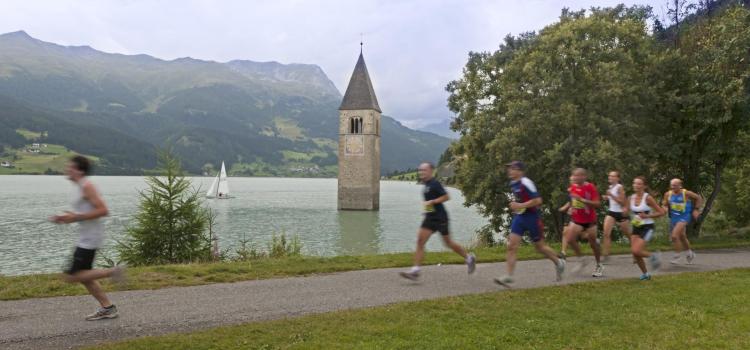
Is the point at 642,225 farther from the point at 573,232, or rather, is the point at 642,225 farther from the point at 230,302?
the point at 230,302

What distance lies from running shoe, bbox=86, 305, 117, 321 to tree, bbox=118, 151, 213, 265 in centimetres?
952

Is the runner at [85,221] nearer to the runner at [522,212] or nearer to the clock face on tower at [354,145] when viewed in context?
the runner at [522,212]

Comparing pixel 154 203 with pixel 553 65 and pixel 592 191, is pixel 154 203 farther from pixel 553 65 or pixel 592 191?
pixel 553 65

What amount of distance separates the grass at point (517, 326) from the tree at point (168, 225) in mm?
10907

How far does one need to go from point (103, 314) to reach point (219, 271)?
3.95 metres

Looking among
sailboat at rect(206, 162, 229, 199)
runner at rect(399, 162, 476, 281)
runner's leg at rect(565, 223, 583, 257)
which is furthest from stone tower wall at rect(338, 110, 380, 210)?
runner at rect(399, 162, 476, 281)

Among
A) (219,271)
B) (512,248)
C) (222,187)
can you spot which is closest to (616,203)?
(512,248)

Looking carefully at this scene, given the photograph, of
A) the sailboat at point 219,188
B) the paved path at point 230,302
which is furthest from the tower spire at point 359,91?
the paved path at point 230,302

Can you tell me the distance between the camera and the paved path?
22.1 feet

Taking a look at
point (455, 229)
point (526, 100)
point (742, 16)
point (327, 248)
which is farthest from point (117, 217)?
point (742, 16)

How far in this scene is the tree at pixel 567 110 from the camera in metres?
20.5

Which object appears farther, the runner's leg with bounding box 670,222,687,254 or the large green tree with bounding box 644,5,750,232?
the large green tree with bounding box 644,5,750,232

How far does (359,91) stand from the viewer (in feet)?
253

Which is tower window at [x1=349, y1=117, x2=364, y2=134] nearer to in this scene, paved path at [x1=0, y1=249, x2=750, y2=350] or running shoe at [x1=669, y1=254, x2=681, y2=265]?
running shoe at [x1=669, y1=254, x2=681, y2=265]
